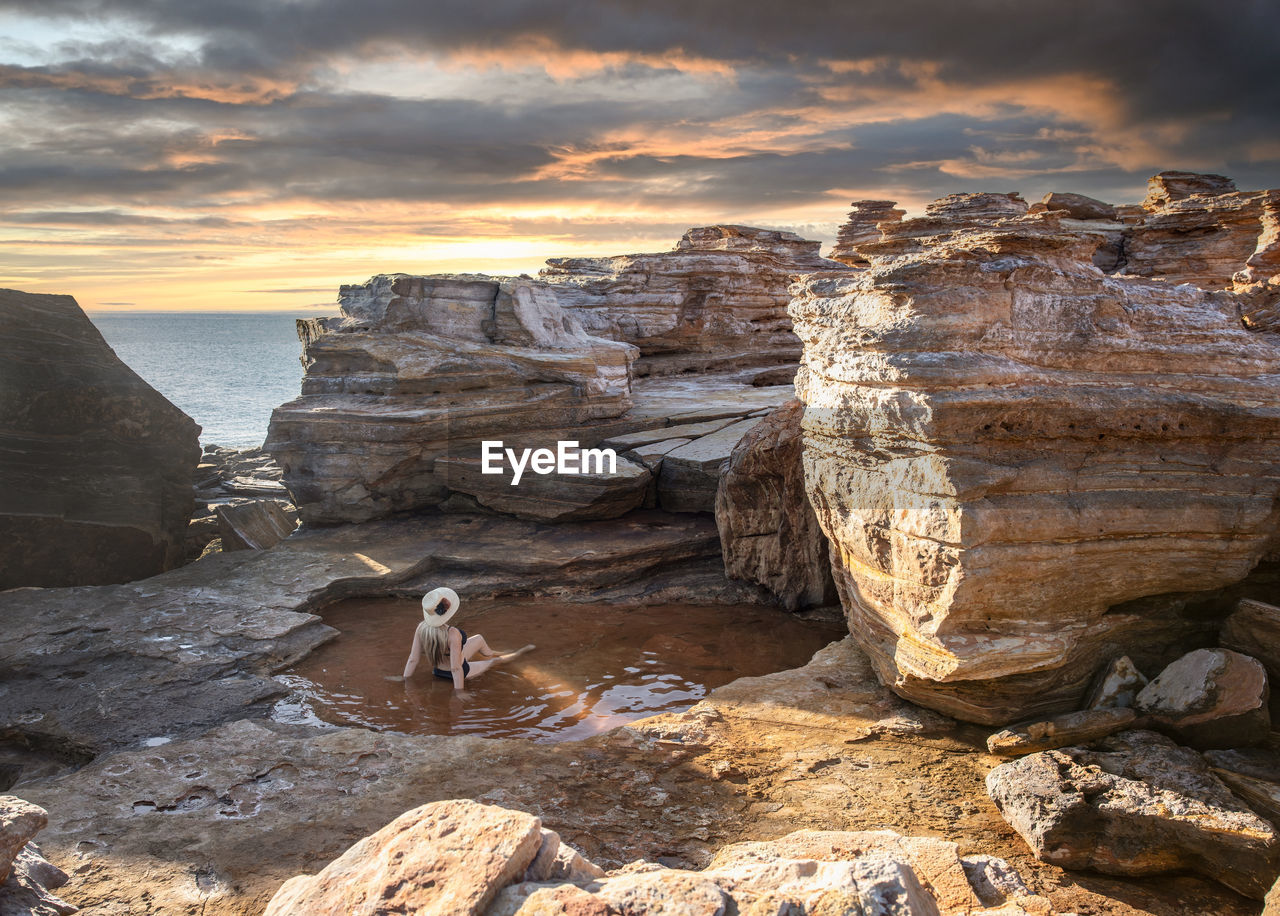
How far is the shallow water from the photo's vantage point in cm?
646

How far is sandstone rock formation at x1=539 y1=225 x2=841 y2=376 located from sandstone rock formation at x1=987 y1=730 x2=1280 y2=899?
11864mm

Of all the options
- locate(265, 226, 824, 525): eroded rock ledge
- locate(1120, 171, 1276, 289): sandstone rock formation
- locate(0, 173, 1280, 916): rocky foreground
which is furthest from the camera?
locate(1120, 171, 1276, 289): sandstone rock formation

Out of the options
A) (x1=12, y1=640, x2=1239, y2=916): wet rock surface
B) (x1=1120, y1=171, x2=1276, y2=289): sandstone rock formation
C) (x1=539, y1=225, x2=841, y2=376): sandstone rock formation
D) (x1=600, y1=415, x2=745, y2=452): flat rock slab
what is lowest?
(x1=12, y1=640, x2=1239, y2=916): wet rock surface

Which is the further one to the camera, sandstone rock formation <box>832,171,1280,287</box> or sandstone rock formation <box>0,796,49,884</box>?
sandstone rock formation <box>832,171,1280,287</box>

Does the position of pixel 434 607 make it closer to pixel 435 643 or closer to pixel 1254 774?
pixel 435 643

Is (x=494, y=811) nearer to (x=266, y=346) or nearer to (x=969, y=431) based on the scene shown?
(x=969, y=431)

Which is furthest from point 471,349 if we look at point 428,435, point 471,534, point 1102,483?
point 1102,483

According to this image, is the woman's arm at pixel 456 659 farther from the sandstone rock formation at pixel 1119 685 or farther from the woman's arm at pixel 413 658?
the sandstone rock formation at pixel 1119 685

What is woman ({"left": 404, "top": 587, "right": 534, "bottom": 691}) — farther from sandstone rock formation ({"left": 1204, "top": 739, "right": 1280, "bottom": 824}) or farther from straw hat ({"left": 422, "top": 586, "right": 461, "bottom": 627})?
sandstone rock formation ({"left": 1204, "top": 739, "right": 1280, "bottom": 824})

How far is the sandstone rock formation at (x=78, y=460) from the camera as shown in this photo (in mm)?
9758

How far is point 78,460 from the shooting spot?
409 inches

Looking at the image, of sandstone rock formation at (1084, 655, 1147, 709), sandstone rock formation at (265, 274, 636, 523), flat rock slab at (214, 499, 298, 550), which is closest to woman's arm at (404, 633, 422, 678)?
sandstone rock formation at (265, 274, 636, 523)

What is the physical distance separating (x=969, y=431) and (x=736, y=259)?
40.0ft

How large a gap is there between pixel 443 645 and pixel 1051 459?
4.92 metres
